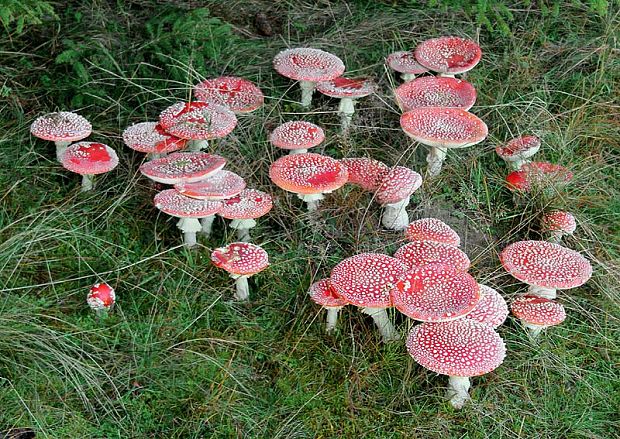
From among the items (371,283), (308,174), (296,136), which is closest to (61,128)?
(296,136)

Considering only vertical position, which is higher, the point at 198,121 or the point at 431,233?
the point at 198,121

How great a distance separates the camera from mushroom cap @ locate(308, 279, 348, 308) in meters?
4.53

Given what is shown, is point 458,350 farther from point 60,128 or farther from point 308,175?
point 60,128

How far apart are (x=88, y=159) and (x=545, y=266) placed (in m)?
3.14

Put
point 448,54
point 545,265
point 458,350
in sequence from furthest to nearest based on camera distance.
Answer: point 448,54
point 545,265
point 458,350

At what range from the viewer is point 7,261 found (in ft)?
15.8

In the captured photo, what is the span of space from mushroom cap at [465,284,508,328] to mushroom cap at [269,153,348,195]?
3.98 feet

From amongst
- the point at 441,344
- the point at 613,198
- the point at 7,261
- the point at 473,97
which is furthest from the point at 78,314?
the point at 613,198

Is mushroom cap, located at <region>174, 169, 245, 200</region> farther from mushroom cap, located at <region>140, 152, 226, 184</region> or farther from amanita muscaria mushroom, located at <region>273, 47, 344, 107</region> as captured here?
amanita muscaria mushroom, located at <region>273, 47, 344, 107</region>

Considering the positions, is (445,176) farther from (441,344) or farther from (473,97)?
(441,344)

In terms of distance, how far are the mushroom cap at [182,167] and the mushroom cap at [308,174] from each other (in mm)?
400

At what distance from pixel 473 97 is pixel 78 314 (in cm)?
333

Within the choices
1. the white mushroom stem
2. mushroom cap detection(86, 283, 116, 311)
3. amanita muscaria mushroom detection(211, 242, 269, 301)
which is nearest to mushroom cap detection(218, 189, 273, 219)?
amanita muscaria mushroom detection(211, 242, 269, 301)

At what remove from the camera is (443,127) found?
536 centimetres
